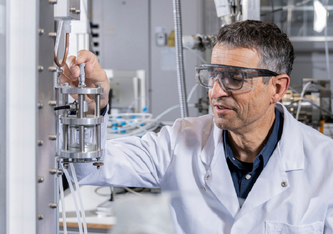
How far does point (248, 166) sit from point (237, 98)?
257mm

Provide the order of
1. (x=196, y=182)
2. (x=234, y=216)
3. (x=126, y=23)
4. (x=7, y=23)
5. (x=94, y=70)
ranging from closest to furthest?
(x=7, y=23)
(x=94, y=70)
(x=234, y=216)
(x=196, y=182)
(x=126, y=23)

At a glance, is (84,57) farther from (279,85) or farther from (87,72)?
(279,85)

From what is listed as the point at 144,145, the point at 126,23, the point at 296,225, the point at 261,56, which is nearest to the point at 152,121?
the point at 144,145

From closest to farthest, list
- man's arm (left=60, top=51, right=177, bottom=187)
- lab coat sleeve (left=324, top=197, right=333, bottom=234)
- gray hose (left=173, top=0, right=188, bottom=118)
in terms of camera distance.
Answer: lab coat sleeve (left=324, top=197, right=333, bottom=234)
man's arm (left=60, top=51, right=177, bottom=187)
gray hose (left=173, top=0, right=188, bottom=118)

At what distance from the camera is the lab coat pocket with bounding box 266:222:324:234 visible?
1.01 m

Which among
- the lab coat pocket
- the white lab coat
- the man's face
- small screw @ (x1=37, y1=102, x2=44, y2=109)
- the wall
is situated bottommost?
the lab coat pocket

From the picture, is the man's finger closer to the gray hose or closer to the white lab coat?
the white lab coat

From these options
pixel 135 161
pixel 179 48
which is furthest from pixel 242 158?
pixel 179 48

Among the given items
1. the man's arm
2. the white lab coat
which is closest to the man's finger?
the man's arm

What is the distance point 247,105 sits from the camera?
1.10 m

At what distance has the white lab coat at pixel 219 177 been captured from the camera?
102 centimetres

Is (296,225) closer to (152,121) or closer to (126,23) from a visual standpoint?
(152,121)

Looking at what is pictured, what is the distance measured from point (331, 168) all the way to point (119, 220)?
66 cm

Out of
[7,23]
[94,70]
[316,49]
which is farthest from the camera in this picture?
[316,49]
